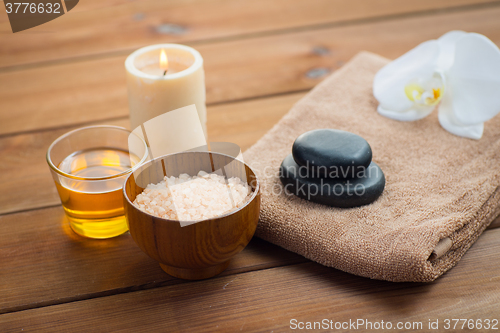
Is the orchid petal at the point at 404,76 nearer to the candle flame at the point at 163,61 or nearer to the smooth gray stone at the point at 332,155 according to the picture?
the smooth gray stone at the point at 332,155

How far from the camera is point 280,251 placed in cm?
49

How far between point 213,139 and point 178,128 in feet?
0.36

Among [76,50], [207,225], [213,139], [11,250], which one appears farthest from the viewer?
[76,50]

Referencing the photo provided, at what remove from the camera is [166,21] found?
96 cm

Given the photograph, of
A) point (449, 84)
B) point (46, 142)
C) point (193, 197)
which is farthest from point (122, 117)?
point (449, 84)

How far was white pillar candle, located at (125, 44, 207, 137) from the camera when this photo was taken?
53cm

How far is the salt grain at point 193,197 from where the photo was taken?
0.42 m

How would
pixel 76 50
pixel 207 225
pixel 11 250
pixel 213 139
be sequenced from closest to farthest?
pixel 207 225, pixel 11 250, pixel 213 139, pixel 76 50

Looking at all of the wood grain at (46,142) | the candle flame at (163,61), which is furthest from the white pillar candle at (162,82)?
the wood grain at (46,142)

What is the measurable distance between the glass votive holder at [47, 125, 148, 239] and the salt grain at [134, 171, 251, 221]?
0.03 meters

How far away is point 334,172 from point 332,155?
2 centimetres

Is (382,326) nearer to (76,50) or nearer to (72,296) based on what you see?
(72,296)

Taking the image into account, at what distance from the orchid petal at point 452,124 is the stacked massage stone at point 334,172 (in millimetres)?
161

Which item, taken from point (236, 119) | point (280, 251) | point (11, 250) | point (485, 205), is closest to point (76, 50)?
point (236, 119)
